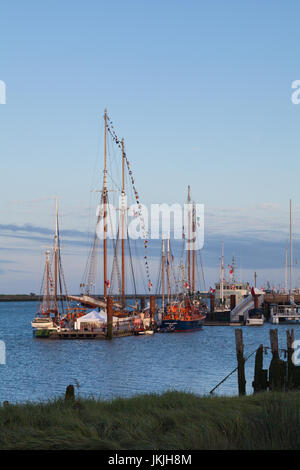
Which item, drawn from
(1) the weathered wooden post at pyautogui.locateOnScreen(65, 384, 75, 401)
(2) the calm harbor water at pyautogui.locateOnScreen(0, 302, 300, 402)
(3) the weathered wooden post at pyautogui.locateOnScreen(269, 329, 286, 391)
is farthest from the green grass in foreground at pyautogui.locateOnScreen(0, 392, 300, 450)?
(3) the weathered wooden post at pyautogui.locateOnScreen(269, 329, 286, 391)

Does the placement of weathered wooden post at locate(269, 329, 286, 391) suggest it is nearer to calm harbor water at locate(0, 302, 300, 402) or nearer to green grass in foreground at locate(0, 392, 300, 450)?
calm harbor water at locate(0, 302, 300, 402)

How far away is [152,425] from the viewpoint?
1526 centimetres

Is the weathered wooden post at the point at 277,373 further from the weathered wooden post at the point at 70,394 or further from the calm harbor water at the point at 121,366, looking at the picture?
the weathered wooden post at the point at 70,394

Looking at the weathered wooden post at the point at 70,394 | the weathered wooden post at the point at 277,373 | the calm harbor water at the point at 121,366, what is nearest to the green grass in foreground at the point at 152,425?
the weathered wooden post at the point at 70,394

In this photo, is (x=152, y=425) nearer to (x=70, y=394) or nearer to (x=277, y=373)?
(x=70, y=394)

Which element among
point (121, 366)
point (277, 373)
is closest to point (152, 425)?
point (277, 373)

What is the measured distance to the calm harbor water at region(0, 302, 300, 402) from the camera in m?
36.9

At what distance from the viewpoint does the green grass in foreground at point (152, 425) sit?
13625 millimetres

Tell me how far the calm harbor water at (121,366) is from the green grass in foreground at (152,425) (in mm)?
6632

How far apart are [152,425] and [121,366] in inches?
1365

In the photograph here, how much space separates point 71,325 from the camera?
247ft

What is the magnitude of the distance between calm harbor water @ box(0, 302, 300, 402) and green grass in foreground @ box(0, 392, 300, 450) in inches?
261
